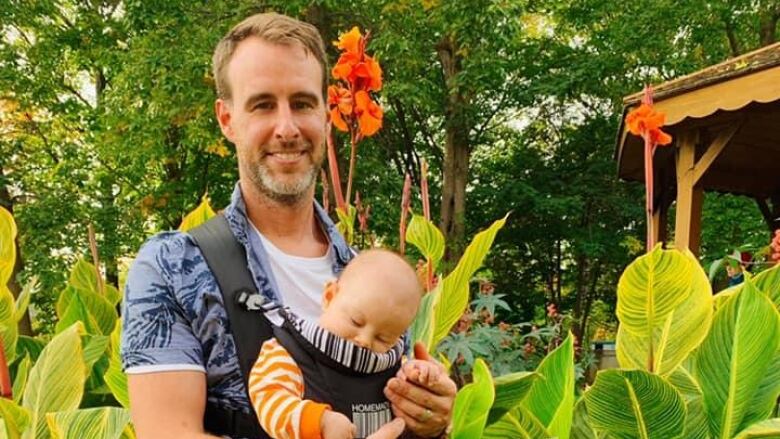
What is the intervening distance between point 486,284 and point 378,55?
17.6ft

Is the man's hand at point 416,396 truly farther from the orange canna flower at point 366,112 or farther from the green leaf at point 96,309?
the green leaf at point 96,309

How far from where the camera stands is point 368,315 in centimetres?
111

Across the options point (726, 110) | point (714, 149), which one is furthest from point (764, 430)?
point (714, 149)

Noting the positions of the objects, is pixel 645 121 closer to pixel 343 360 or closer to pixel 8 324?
pixel 343 360

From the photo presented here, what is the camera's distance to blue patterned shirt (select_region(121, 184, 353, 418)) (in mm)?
1062

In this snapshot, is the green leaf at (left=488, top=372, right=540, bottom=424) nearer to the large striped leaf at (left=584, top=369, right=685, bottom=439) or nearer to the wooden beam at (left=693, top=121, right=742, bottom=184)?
the large striped leaf at (left=584, top=369, right=685, bottom=439)

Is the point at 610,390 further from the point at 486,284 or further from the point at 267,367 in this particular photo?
the point at 486,284

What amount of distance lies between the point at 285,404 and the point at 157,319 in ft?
0.74

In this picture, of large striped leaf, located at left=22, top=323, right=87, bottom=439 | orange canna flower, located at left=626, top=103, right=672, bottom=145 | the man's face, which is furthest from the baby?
orange canna flower, located at left=626, top=103, right=672, bottom=145

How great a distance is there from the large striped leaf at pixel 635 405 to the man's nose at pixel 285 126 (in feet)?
2.08

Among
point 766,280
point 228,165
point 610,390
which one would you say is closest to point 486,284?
point 766,280

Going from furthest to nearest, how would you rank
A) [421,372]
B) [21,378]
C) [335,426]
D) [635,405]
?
1. [21,378]
2. [635,405]
3. [421,372]
4. [335,426]

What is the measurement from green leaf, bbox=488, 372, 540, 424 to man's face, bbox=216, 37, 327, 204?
0.48m

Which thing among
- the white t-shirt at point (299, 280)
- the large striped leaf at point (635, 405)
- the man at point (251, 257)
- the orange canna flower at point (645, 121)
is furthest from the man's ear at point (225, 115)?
the orange canna flower at point (645, 121)
